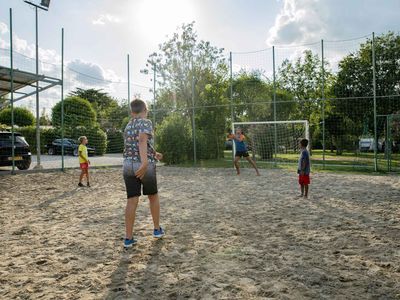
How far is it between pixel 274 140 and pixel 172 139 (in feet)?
16.5

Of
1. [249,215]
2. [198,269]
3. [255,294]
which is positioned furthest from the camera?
[249,215]

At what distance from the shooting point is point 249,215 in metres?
6.09

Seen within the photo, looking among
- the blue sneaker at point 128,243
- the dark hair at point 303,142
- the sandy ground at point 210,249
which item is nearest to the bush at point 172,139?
the sandy ground at point 210,249

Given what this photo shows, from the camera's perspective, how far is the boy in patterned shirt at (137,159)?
4.19 meters

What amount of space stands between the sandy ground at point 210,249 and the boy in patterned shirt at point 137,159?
1.83ft

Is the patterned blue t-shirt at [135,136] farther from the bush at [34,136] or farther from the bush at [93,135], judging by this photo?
the bush at [34,136]

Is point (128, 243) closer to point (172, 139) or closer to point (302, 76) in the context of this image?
point (172, 139)

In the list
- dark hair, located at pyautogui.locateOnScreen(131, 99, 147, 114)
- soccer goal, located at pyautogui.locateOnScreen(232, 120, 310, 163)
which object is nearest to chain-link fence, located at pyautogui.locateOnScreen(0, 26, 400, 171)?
soccer goal, located at pyautogui.locateOnScreen(232, 120, 310, 163)

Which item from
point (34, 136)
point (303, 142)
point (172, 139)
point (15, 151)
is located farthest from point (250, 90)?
point (303, 142)

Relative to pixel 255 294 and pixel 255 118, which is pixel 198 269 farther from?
pixel 255 118

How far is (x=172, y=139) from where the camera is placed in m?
19.0

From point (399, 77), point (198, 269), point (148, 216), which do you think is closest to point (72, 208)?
point (148, 216)

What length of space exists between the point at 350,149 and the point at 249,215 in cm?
2266

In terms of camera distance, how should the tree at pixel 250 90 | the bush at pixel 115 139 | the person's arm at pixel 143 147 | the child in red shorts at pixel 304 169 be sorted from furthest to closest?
1. the tree at pixel 250 90
2. the bush at pixel 115 139
3. the child in red shorts at pixel 304 169
4. the person's arm at pixel 143 147
